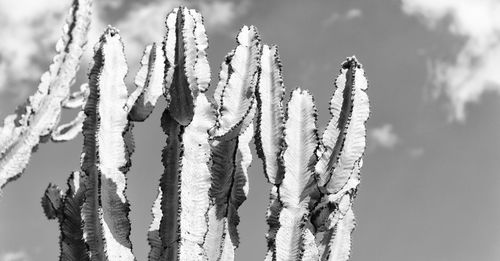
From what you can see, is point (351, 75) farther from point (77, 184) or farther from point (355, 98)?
point (77, 184)

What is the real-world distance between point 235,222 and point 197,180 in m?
0.49

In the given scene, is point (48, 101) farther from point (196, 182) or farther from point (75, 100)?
point (196, 182)

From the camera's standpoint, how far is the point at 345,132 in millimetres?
3037

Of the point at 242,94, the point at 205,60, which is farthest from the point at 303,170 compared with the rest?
the point at 205,60

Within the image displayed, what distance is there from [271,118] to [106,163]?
74cm

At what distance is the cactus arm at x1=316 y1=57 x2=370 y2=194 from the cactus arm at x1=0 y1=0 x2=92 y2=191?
279cm

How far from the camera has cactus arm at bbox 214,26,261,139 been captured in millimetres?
3066

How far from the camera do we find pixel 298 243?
298 cm

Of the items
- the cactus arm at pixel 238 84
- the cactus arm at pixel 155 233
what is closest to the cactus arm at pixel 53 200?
the cactus arm at pixel 155 233

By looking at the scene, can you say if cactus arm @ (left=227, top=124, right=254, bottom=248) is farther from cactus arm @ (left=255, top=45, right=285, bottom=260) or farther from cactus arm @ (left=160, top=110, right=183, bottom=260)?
cactus arm @ (left=160, top=110, right=183, bottom=260)

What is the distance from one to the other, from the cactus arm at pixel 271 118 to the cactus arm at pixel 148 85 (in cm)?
44

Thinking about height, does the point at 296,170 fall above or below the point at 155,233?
above

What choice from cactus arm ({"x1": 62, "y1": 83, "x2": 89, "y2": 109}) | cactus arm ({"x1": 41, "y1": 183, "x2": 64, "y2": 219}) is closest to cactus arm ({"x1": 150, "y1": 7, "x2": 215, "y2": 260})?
cactus arm ({"x1": 41, "y1": 183, "x2": 64, "y2": 219})

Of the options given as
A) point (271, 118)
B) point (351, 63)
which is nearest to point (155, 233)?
point (271, 118)
